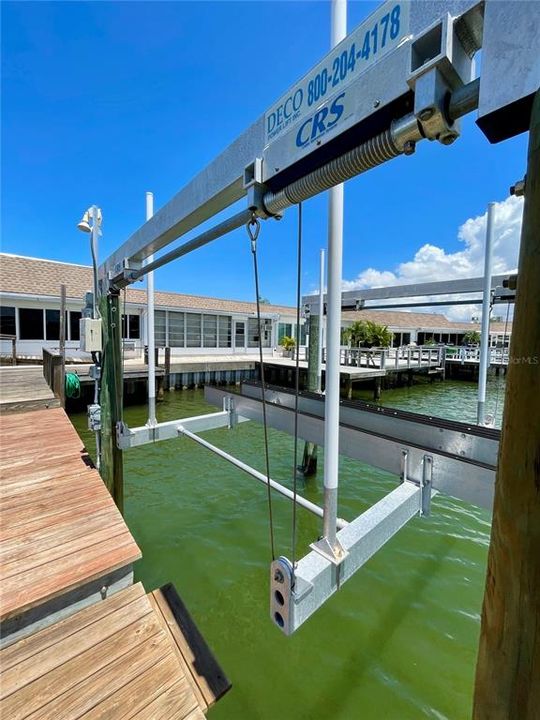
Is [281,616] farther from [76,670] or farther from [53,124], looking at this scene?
[53,124]

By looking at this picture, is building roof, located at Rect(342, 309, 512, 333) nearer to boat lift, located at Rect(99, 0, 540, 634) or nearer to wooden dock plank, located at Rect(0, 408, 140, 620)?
wooden dock plank, located at Rect(0, 408, 140, 620)

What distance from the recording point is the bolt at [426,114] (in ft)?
2.63

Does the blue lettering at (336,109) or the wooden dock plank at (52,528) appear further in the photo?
the wooden dock plank at (52,528)

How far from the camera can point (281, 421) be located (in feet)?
8.79

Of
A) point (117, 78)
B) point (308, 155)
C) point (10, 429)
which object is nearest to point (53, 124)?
point (117, 78)

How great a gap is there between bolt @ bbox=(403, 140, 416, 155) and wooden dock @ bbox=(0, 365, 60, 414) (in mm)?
7569

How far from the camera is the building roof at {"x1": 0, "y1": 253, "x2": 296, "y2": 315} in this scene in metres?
13.8

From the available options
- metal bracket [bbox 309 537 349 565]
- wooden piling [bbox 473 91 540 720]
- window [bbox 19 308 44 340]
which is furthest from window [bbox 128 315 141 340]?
wooden piling [bbox 473 91 540 720]

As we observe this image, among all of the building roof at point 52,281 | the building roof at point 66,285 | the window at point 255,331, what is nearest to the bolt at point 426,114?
the building roof at point 66,285

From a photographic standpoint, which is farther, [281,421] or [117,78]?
[117,78]

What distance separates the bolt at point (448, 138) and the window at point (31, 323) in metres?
17.1

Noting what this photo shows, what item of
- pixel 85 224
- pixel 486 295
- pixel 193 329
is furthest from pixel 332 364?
pixel 193 329

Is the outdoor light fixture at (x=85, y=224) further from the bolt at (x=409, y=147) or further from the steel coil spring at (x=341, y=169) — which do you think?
the bolt at (x=409, y=147)

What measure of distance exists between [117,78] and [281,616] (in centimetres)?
906
